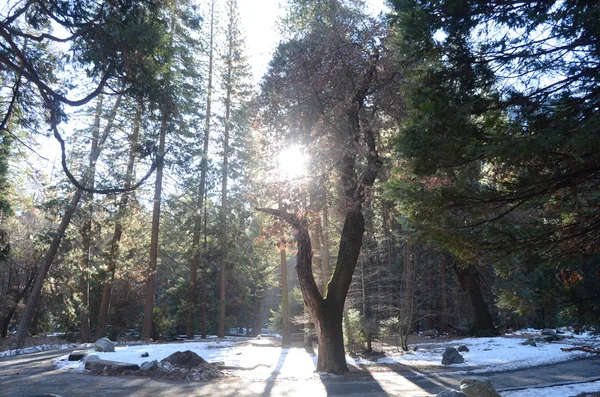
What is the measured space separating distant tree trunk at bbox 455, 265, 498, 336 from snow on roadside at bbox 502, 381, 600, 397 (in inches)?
497

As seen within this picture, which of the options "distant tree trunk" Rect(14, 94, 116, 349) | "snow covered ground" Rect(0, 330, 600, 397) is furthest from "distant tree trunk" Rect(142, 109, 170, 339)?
"snow covered ground" Rect(0, 330, 600, 397)

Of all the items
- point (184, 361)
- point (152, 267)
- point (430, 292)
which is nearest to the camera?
point (184, 361)

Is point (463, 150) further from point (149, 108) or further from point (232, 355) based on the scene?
point (232, 355)

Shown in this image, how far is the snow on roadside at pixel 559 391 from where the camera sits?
22.8 feet

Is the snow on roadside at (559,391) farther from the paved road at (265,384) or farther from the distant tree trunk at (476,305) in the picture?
the distant tree trunk at (476,305)

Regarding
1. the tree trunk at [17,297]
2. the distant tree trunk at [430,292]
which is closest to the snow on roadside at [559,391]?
the distant tree trunk at [430,292]

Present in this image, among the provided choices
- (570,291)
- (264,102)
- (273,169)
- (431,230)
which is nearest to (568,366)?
(570,291)

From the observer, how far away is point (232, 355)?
14.4 metres

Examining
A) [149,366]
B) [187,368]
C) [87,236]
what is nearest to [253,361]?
[187,368]

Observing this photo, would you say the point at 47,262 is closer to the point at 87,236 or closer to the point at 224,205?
the point at 87,236

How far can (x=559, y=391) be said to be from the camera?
23.5ft

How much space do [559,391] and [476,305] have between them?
1427cm

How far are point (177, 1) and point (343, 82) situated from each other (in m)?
4.21

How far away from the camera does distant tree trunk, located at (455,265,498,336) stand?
20031mm
